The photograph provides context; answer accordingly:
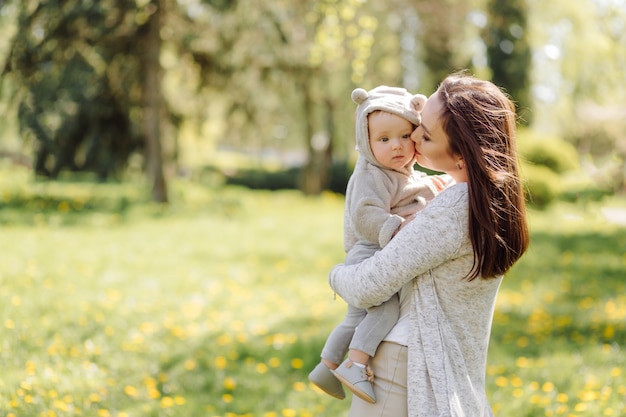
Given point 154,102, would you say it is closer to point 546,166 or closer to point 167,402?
point 167,402

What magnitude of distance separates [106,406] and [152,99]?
9.70 m

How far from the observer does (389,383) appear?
2111 mm

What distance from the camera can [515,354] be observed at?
5.48m

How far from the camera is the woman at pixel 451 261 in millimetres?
1962

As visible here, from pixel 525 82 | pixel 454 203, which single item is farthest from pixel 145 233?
pixel 525 82

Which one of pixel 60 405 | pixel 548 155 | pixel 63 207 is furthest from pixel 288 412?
pixel 548 155

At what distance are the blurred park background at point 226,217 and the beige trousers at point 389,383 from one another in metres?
0.75

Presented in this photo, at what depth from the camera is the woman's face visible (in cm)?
203

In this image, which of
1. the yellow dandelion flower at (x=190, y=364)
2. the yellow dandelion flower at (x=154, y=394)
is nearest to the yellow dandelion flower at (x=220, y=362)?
the yellow dandelion flower at (x=190, y=364)

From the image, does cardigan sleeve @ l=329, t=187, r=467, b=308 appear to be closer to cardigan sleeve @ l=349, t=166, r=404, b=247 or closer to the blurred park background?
cardigan sleeve @ l=349, t=166, r=404, b=247

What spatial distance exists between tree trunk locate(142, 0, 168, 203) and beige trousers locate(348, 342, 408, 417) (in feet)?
37.5

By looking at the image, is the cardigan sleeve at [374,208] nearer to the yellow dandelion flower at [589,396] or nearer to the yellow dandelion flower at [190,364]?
the yellow dandelion flower at [589,396]

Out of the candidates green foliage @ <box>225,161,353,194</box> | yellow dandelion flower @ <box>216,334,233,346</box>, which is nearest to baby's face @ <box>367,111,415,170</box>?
yellow dandelion flower @ <box>216,334,233,346</box>

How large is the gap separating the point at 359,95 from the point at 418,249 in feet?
1.91
